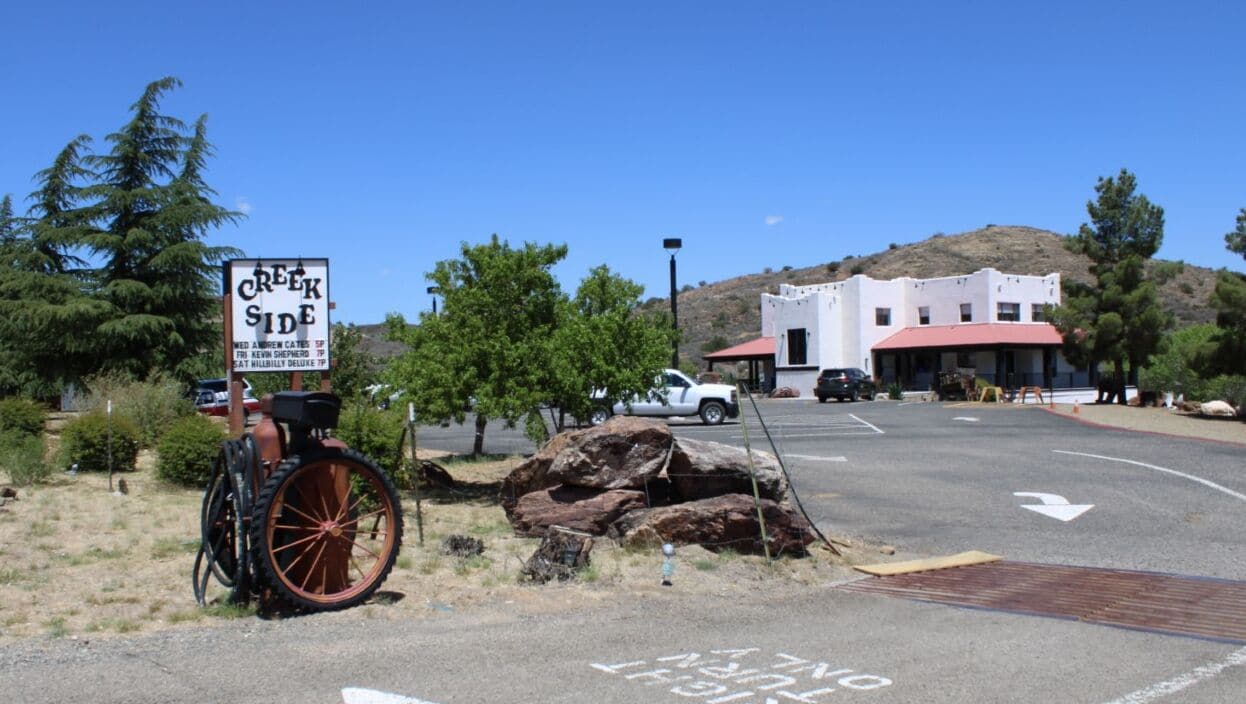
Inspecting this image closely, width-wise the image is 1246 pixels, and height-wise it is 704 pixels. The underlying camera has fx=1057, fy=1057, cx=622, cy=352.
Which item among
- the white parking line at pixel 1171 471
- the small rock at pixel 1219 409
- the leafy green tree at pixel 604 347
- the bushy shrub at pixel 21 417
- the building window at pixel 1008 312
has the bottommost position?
the white parking line at pixel 1171 471

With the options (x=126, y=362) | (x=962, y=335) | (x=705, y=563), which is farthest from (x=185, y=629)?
(x=962, y=335)

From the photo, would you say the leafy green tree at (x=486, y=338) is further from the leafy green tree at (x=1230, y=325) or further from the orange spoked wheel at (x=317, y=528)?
the leafy green tree at (x=1230, y=325)

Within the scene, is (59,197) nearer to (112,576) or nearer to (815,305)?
(112,576)

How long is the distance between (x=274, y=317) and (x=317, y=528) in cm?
446

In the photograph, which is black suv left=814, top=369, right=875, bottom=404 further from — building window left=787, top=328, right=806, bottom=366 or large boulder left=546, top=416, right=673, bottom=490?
large boulder left=546, top=416, right=673, bottom=490

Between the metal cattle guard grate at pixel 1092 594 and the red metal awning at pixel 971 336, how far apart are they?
137 feet

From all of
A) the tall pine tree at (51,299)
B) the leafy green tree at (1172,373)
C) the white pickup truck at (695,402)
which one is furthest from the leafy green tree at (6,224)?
the leafy green tree at (1172,373)

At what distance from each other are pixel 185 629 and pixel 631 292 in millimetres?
8880

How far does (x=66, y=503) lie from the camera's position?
12344 millimetres

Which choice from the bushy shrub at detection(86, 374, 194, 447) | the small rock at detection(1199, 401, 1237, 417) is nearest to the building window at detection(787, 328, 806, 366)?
the small rock at detection(1199, 401, 1237, 417)

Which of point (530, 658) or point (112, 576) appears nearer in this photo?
point (530, 658)

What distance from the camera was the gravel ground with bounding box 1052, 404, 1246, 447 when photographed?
25.5 meters

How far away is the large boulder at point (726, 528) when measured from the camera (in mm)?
9711

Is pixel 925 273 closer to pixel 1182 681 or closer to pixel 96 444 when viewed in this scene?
pixel 96 444
